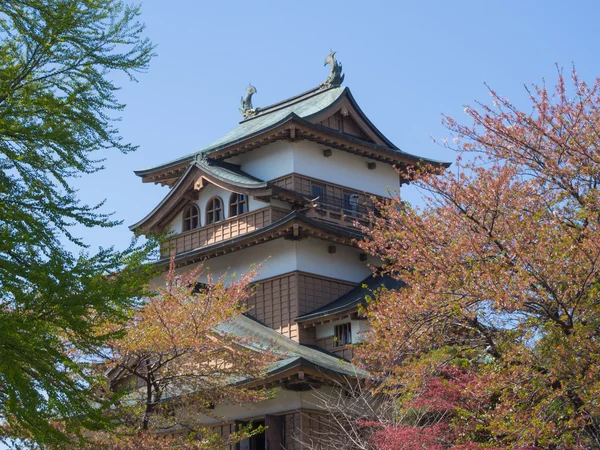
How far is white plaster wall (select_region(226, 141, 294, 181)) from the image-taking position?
3067 centimetres

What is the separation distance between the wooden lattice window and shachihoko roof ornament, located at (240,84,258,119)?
1330 cm

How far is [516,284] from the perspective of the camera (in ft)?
43.9

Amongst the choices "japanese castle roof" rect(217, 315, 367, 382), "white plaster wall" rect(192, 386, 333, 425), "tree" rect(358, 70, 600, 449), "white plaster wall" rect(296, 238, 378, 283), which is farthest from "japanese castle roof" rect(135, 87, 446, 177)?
"tree" rect(358, 70, 600, 449)

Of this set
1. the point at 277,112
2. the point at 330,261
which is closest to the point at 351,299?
the point at 330,261

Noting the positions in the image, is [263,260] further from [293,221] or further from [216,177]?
[216,177]

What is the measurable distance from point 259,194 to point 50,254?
1763 centimetres

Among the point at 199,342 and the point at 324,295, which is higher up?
the point at 324,295

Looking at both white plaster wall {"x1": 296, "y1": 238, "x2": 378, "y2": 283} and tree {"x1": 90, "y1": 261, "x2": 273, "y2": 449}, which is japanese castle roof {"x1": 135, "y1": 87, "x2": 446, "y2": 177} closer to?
white plaster wall {"x1": 296, "y1": 238, "x2": 378, "y2": 283}

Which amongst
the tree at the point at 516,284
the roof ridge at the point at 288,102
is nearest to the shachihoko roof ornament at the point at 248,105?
the roof ridge at the point at 288,102

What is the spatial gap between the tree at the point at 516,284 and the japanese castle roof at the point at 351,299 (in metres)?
8.31

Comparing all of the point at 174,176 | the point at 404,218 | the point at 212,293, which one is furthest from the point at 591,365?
the point at 174,176

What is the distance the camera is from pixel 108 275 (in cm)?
1175

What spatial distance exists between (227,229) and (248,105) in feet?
29.3

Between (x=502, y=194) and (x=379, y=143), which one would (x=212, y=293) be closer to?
(x=502, y=194)
